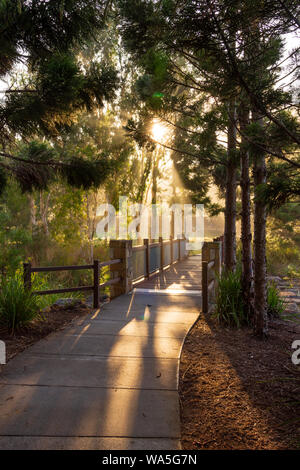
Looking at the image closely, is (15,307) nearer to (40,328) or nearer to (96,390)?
(40,328)

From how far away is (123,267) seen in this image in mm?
9797

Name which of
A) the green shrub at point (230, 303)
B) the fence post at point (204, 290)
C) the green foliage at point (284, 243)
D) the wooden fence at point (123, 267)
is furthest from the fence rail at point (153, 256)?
the green foliage at point (284, 243)

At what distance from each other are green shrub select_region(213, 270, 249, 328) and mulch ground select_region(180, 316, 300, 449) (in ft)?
1.75

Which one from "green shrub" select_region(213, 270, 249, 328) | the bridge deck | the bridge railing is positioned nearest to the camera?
"green shrub" select_region(213, 270, 249, 328)

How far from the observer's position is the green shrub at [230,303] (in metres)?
6.61

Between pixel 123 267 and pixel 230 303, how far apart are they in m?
3.91

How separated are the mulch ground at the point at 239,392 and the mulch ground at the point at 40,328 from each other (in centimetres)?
238

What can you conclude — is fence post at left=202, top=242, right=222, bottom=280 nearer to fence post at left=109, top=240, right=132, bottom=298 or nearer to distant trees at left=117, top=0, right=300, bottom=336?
fence post at left=109, top=240, right=132, bottom=298

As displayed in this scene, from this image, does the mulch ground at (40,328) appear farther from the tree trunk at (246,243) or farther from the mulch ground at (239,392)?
the tree trunk at (246,243)

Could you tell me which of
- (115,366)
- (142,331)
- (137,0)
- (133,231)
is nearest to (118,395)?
(115,366)

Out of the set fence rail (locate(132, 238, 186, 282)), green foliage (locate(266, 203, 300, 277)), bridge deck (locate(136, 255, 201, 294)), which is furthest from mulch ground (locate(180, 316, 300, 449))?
green foliage (locate(266, 203, 300, 277))

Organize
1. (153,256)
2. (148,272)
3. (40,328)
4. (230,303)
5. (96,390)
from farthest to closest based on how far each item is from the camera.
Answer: (153,256) < (148,272) < (230,303) < (40,328) < (96,390)

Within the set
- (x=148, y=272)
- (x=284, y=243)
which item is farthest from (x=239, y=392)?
(x=284, y=243)

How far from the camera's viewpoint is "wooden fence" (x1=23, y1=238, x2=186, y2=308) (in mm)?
7312
